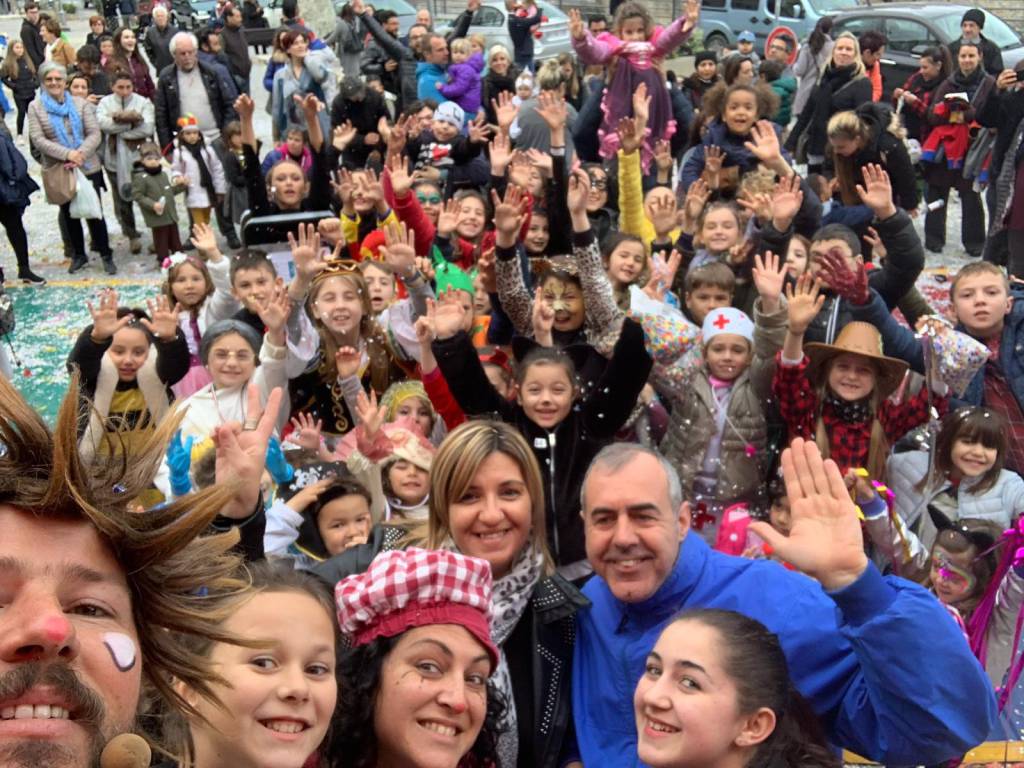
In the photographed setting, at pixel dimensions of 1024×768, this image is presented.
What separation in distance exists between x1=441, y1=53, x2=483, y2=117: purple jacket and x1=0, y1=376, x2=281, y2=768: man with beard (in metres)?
10.9

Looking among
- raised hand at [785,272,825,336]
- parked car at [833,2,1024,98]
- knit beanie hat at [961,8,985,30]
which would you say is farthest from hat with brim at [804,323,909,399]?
parked car at [833,2,1024,98]

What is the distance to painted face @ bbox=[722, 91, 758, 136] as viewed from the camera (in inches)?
304

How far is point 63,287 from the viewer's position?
9.75 meters

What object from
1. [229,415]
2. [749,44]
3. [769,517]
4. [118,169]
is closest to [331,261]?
[229,415]

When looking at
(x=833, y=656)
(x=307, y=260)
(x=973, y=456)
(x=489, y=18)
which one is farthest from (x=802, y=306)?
(x=489, y=18)

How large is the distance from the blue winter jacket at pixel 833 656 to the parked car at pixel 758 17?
1568 cm

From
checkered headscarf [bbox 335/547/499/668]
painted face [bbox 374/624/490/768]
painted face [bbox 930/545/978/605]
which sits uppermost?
checkered headscarf [bbox 335/547/499/668]

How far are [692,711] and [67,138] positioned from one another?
974cm

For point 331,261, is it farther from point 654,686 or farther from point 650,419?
point 654,686

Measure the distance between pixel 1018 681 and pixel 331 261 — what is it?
3846mm

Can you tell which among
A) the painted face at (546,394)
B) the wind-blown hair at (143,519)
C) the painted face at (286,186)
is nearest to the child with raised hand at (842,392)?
the painted face at (546,394)

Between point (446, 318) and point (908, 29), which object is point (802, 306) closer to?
point (446, 318)

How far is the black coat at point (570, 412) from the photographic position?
400 centimetres

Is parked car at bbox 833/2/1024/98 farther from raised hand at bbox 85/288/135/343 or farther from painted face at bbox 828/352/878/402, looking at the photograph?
raised hand at bbox 85/288/135/343
